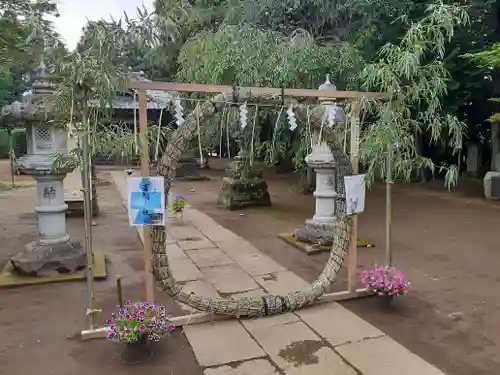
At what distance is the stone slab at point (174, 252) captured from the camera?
6.04 meters

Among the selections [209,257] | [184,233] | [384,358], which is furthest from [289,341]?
[184,233]

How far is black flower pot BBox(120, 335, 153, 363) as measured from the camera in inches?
128

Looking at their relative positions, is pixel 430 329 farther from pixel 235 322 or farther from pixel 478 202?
pixel 478 202

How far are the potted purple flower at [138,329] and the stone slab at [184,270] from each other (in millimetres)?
1718

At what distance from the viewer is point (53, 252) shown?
5250 mm

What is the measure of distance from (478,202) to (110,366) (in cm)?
964

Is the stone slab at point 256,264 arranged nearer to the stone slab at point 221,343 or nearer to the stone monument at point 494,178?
the stone slab at point 221,343

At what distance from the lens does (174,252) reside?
630 cm

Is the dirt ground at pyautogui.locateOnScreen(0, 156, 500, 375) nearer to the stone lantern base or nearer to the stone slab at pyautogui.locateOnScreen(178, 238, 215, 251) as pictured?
the stone lantern base

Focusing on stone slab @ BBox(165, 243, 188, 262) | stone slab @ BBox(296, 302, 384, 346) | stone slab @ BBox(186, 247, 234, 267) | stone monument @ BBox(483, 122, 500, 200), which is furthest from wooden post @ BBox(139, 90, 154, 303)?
stone monument @ BBox(483, 122, 500, 200)

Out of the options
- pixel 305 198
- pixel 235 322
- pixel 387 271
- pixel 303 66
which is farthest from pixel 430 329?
→ pixel 305 198

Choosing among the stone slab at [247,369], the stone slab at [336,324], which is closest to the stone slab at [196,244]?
the stone slab at [336,324]

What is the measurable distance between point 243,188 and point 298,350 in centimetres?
650

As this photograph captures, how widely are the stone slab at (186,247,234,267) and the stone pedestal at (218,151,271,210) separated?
10.7 ft
